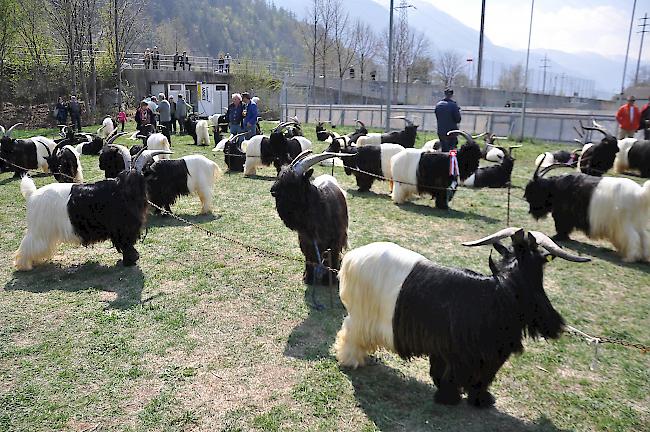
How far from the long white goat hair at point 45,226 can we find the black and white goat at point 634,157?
41.3 feet

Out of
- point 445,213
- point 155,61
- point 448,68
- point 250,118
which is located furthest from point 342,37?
point 445,213

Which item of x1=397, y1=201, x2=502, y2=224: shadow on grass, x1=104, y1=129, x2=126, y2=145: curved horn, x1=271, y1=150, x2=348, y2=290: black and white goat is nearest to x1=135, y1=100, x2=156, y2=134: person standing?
x1=104, y1=129, x2=126, y2=145: curved horn

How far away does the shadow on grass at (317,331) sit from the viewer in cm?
436

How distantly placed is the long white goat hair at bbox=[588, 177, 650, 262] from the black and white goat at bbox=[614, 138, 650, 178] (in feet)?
21.5

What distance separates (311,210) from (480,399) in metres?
2.51

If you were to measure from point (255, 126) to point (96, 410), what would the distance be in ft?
35.9

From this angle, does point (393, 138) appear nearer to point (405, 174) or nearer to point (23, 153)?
point (405, 174)

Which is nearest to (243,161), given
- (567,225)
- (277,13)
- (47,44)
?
(567,225)

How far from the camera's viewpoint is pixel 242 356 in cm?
429

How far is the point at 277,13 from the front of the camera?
150625 mm

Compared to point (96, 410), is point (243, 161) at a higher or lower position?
higher

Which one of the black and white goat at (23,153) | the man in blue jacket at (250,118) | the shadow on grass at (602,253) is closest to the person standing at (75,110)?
the black and white goat at (23,153)

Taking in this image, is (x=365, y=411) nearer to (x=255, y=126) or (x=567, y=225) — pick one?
(x=567, y=225)

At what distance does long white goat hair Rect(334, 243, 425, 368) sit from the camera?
→ 3695mm
